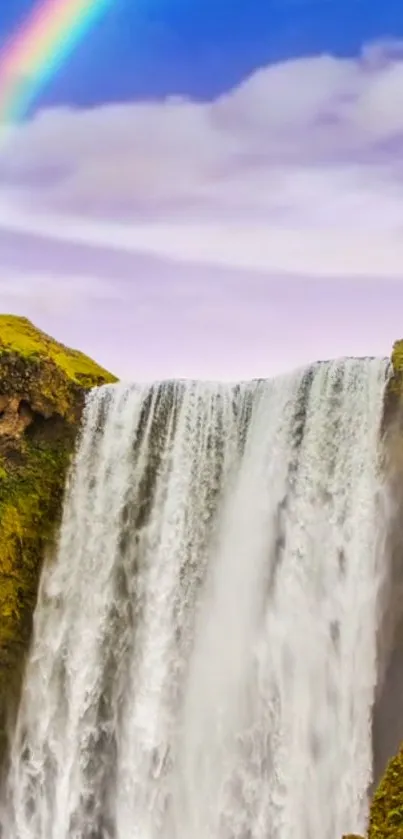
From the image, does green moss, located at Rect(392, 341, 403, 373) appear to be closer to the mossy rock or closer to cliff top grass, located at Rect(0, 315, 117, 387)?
the mossy rock

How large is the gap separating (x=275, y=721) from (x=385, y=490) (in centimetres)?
646

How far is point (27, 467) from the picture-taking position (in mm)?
25859

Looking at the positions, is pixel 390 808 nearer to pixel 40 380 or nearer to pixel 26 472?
pixel 26 472

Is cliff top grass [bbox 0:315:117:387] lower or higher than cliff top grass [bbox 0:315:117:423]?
higher

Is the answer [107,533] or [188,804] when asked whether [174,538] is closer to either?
[107,533]

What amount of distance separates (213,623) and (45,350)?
12.5 m

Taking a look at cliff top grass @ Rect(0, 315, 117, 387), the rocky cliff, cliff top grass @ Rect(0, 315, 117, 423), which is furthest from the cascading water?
cliff top grass @ Rect(0, 315, 117, 387)

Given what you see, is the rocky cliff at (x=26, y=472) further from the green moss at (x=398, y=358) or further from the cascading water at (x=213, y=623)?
the green moss at (x=398, y=358)

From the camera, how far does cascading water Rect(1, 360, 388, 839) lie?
63.0 feet

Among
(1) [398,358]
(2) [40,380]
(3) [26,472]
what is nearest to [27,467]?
(3) [26,472]

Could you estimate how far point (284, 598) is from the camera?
814 inches

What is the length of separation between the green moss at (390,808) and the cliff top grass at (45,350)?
20.4 m

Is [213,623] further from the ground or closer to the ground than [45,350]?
closer to the ground

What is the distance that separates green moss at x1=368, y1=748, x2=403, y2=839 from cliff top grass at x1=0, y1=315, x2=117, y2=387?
20.4m
